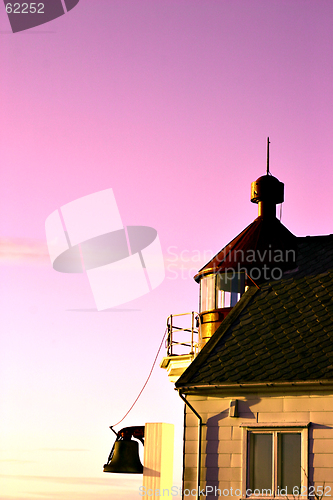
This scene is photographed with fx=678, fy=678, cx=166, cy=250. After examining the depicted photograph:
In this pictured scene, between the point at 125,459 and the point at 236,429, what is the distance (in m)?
3.92

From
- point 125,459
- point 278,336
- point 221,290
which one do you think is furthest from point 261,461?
point 221,290

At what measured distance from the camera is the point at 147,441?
17.1 metres

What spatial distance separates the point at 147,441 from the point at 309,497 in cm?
465

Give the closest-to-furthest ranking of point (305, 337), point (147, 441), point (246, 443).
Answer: point (246, 443), point (305, 337), point (147, 441)

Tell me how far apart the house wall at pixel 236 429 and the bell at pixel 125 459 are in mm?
2684

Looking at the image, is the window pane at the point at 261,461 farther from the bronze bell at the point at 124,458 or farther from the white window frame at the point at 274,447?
the bronze bell at the point at 124,458

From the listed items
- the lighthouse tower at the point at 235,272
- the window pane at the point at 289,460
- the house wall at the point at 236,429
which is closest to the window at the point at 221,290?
the lighthouse tower at the point at 235,272

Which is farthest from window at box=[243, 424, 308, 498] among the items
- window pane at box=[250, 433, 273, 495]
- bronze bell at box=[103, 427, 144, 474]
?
bronze bell at box=[103, 427, 144, 474]

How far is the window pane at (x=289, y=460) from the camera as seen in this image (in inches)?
561

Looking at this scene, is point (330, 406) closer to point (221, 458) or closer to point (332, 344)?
point (332, 344)

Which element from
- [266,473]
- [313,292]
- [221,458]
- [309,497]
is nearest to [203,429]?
[221,458]

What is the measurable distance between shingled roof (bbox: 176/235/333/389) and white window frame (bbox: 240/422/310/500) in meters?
0.97

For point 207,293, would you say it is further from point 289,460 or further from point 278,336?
point 289,460

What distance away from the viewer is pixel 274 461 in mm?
14492
